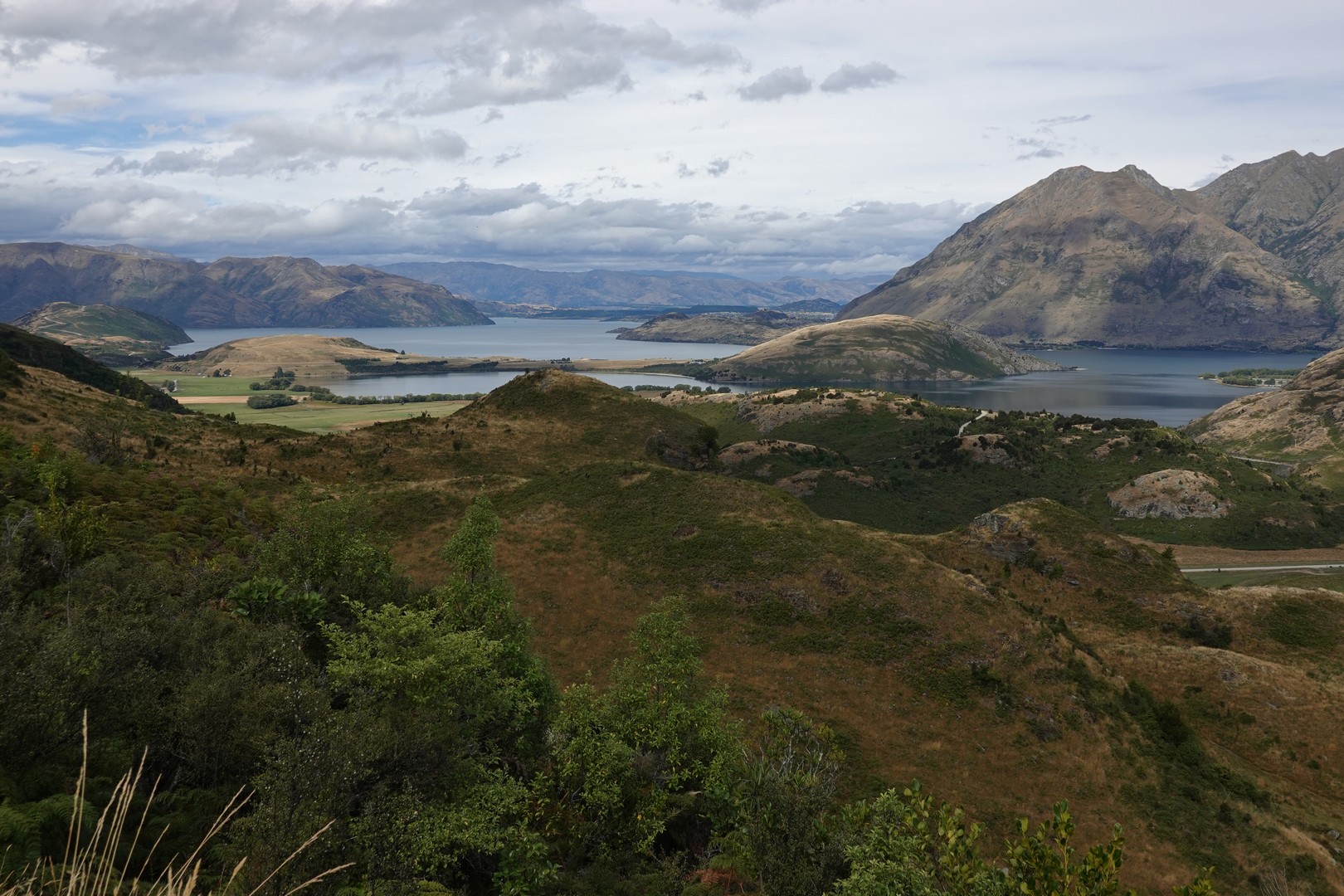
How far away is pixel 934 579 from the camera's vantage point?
58.8m

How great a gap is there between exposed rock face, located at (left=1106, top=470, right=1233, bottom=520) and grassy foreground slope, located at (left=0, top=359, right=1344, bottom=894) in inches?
3115

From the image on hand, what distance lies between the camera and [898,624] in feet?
180

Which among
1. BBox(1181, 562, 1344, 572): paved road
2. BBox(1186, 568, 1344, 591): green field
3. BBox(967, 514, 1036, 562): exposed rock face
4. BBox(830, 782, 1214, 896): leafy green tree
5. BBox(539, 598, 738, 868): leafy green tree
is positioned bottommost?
BBox(1181, 562, 1344, 572): paved road

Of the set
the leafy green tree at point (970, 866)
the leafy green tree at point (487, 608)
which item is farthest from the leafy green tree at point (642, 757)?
the leafy green tree at point (970, 866)

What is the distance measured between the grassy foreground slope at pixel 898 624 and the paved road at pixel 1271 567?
50809mm

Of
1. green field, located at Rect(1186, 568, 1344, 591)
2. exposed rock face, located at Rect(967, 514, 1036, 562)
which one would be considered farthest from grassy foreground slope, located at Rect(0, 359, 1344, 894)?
green field, located at Rect(1186, 568, 1344, 591)

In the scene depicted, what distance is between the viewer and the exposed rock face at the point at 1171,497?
140375 mm

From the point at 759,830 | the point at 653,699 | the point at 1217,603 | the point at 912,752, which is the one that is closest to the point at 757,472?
the point at 1217,603

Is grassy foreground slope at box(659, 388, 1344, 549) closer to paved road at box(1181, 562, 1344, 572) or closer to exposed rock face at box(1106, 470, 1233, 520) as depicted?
exposed rock face at box(1106, 470, 1233, 520)

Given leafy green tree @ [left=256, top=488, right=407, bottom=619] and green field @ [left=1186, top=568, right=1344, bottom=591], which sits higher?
leafy green tree @ [left=256, top=488, right=407, bottom=619]

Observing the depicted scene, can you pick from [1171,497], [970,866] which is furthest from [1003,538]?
[1171,497]

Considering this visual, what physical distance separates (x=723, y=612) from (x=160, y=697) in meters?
43.8

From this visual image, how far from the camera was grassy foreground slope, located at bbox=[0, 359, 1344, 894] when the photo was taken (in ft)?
131

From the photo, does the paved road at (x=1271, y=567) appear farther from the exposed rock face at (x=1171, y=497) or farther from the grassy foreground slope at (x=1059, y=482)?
the exposed rock face at (x=1171, y=497)
